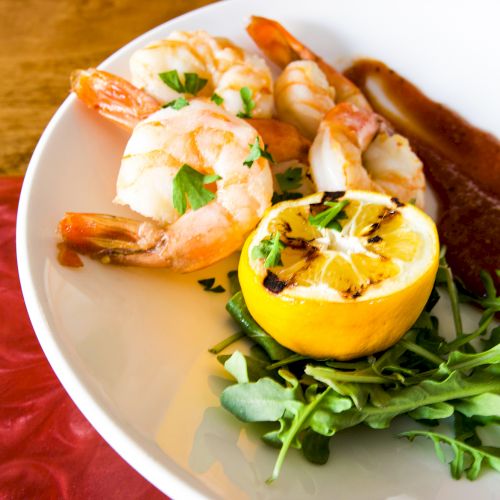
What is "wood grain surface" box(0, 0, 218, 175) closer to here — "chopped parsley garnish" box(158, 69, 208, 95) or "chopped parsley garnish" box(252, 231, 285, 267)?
"chopped parsley garnish" box(158, 69, 208, 95)

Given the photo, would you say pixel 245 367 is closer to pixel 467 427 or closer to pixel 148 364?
pixel 148 364

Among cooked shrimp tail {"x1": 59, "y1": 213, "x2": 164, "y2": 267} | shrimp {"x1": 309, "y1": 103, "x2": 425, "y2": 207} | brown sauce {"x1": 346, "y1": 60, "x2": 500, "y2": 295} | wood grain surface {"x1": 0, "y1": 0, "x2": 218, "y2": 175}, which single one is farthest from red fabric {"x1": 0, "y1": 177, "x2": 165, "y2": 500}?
brown sauce {"x1": 346, "y1": 60, "x2": 500, "y2": 295}

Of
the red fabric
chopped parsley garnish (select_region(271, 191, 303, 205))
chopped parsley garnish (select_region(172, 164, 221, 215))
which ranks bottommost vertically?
the red fabric

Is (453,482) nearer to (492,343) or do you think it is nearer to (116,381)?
(492,343)

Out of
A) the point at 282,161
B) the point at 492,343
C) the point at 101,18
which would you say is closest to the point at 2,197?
the point at 282,161

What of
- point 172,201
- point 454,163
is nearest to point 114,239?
point 172,201

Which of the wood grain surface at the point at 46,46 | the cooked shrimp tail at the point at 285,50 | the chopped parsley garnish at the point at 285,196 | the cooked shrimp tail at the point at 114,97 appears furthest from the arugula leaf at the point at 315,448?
the wood grain surface at the point at 46,46
